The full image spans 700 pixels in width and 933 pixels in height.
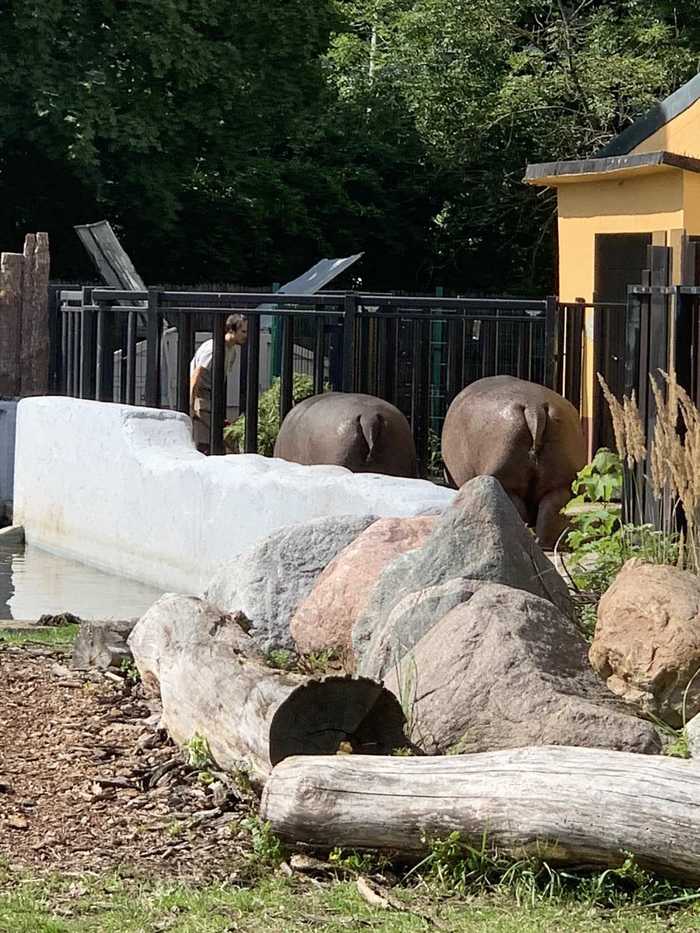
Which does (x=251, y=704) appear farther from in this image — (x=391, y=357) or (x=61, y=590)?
(x=391, y=357)

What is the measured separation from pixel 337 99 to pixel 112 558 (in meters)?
22.6

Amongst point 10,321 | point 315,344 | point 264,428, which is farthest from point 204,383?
point 10,321

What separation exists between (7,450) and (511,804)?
389 inches

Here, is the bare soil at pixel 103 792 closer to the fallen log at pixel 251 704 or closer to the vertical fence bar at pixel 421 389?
the fallen log at pixel 251 704

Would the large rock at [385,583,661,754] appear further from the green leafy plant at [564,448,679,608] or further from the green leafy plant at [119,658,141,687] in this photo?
the green leafy plant at [119,658,141,687]

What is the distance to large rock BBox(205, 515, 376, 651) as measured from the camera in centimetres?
716

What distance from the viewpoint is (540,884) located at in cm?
449

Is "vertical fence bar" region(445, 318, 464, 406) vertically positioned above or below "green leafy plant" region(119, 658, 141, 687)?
above

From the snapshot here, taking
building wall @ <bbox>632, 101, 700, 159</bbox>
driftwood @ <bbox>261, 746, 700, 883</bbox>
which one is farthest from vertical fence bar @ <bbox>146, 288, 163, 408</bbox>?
driftwood @ <bbox>261, 746, 700, 883</bbox>

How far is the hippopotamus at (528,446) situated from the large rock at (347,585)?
3902 millimetres

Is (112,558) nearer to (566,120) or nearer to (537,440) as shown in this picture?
(537,440)

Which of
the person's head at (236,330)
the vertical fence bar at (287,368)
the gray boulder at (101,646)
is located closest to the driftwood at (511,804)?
the gray boulder at (101,646)

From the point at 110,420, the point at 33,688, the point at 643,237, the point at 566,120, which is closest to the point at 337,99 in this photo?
the point at 566,120

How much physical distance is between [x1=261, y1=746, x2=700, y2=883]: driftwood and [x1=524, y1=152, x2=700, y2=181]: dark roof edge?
10.6 m
